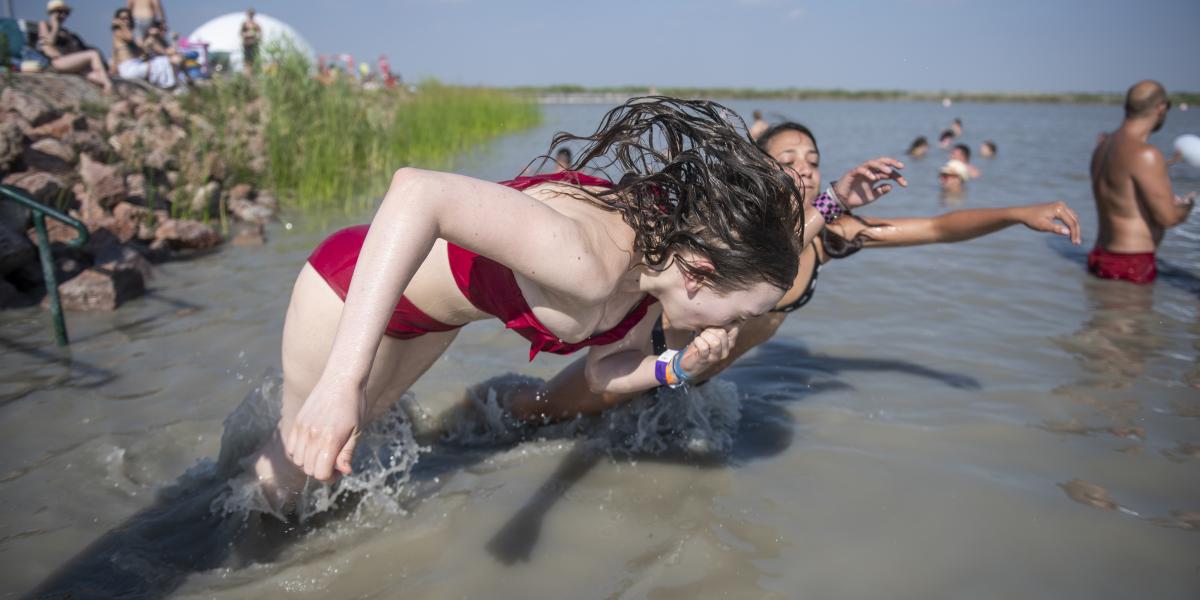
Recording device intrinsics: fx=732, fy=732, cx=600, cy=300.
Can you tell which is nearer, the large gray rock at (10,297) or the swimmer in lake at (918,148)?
the large gray rock at (10,297)

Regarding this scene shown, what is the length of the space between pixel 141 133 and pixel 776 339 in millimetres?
6619

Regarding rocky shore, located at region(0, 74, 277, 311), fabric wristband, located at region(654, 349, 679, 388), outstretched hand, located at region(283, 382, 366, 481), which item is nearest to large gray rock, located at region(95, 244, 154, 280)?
rocky shore, located at region(0, 74, 277, 311)

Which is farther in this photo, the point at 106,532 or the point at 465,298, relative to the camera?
the point at 106,532

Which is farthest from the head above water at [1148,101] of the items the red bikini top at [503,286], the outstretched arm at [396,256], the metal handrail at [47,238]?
the metal handrail at [47,238]

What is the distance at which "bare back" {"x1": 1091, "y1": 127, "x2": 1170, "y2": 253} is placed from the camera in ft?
20.7

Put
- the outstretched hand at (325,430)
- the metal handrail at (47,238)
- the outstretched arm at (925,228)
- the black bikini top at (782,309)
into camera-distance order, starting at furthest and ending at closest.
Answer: the metal handrail at (47,238) < the outstretched arm at (925,228) < the black bikini top at (782,309) < the outstretched hand at (325,430)

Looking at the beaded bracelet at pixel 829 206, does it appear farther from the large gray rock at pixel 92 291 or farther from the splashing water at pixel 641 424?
the large gray rock at pixel 92 291

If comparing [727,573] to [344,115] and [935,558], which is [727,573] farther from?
[344,115]

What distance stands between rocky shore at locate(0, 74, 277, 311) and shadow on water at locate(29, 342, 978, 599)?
2.78 meters

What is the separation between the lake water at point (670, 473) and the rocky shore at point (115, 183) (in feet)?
1.52

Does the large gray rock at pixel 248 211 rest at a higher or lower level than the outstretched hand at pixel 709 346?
lower

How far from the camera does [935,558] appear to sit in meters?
2.50

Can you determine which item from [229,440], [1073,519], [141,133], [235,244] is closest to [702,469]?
[1073,519]

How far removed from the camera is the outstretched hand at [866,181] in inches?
122
